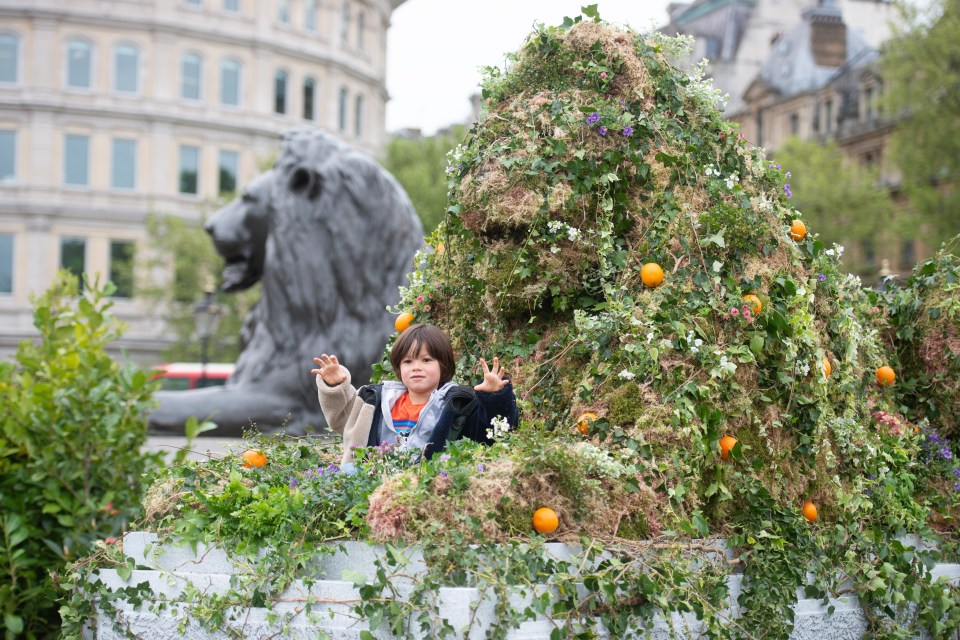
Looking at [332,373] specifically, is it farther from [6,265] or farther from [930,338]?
[6,265]

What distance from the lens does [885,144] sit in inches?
1837

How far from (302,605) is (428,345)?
1.36 m

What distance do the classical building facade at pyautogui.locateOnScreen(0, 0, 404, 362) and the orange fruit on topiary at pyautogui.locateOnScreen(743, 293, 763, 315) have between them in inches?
1706

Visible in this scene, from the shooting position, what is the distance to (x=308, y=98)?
169 feet

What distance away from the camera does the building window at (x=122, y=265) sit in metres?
44.6

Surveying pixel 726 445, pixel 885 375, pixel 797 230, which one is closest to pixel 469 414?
pixel 726 445

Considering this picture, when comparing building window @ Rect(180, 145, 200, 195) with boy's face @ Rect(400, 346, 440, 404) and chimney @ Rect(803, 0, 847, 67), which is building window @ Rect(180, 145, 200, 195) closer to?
chimney @ Rect(803, 0, 847, 67)

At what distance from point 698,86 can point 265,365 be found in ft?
24.0

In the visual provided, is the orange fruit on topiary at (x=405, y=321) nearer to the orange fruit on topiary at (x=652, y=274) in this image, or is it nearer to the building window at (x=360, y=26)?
the orange fruit on topiary at (x=652, y=274)

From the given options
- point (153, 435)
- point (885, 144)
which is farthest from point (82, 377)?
point (885, 144)

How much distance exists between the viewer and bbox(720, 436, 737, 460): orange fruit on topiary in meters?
4.08

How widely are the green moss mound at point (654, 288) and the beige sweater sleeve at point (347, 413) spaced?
0.62 m

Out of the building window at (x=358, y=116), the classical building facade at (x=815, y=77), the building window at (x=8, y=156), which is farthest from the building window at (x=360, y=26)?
the building window at (x=8, y=156)

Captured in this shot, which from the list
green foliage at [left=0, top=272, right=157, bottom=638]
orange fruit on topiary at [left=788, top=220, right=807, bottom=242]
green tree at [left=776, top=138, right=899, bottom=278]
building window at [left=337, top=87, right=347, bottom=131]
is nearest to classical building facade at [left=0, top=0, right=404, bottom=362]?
building window at [left=337, top=87, right=347, bottom=131]
